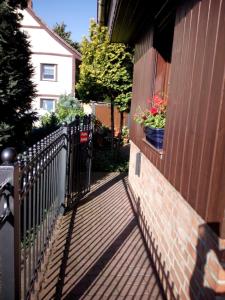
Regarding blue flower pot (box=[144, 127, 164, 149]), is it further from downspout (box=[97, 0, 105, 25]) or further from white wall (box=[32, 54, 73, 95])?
white wall (box=[32, 54, 73, 95])

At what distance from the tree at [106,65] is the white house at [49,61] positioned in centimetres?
956

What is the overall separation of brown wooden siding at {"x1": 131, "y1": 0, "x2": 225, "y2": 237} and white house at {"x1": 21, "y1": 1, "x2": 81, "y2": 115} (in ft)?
57.5

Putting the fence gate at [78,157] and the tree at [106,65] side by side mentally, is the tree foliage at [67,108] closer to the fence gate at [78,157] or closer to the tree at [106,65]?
the tree at [106,65]

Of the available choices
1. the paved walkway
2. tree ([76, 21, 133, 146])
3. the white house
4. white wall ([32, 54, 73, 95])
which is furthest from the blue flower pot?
white wall ([32, 54, 73, 95])

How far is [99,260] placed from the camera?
3736 mm

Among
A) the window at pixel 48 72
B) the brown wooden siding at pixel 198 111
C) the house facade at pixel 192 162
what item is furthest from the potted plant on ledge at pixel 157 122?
the window at pixel 48 72

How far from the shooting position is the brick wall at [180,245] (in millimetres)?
2039

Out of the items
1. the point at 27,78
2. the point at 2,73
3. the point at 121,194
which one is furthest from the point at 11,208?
the point at 27,78

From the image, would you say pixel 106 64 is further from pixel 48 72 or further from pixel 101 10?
pixel 48 72

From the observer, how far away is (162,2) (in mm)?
3986

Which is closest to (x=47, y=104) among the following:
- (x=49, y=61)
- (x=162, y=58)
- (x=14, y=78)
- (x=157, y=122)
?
(x=49, y=61)

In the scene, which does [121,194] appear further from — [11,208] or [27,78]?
[11,208]

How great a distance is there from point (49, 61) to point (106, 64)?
11.7m

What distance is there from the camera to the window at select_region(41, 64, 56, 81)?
68.1 ft
